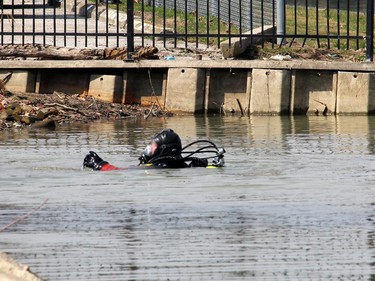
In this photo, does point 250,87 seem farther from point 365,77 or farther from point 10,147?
point 10,147

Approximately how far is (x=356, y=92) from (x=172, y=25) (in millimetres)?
7511

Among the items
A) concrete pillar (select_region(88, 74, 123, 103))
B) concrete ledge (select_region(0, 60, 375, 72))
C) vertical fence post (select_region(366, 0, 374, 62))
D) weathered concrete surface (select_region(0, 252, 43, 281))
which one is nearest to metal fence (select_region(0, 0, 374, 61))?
vertical fence post (select_region(366, 0, 374, 62))

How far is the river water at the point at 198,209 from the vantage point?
956 cm

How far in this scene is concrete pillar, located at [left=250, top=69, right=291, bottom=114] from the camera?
21.5 meters

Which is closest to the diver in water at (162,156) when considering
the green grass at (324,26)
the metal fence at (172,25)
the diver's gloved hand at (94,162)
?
the diver's gloved hand at (94,162)

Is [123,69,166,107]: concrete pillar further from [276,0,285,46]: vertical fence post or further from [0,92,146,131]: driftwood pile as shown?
[276,0,285,46]: vertical fence post

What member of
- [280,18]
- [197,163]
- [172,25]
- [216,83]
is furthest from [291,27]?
[197,163]

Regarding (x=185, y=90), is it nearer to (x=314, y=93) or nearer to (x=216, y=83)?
(x=216, y=83)

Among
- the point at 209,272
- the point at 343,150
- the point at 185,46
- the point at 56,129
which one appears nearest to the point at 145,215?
the point at 209,272

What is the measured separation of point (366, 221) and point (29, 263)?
314 centimetres

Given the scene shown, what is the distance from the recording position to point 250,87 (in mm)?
21891

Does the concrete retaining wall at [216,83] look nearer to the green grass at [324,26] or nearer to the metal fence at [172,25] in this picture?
the metal fence at [172,25]

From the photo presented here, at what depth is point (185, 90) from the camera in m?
22.0

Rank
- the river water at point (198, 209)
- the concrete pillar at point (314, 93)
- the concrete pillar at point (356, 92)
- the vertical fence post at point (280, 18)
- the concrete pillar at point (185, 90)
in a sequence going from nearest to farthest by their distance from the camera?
the river water at point (198, 209), the concrete pillar at point (356, 92), the concrete pillar at point (314, 93), the concrete pillar at point (185, 90), the vertical fence post at point (280, 18)
